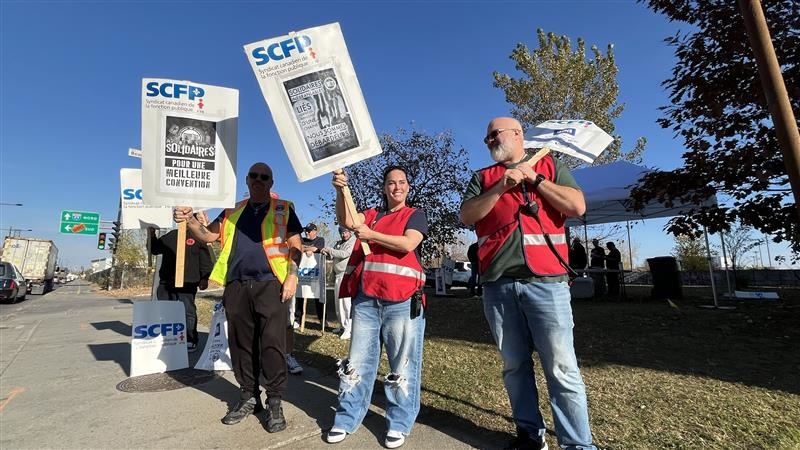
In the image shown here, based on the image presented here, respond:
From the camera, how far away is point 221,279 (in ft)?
10.9

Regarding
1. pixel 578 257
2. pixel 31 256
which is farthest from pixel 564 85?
pixel 31 256

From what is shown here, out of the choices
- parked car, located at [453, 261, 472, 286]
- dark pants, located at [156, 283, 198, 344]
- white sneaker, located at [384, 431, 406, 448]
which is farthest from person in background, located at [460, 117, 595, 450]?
parked car, located at [453, 261, 472, 286]

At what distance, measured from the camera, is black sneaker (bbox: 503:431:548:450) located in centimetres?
252

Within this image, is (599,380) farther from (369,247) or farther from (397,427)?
(369,247)

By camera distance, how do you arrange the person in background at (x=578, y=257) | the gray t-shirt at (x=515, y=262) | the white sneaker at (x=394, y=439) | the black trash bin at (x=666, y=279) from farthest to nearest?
the person in background at (x=578, y=257), the black trash bin at (x=666, y=279), the white sneaker at (x=394, y=439), the gray t-shirt at (x=515, y=262)

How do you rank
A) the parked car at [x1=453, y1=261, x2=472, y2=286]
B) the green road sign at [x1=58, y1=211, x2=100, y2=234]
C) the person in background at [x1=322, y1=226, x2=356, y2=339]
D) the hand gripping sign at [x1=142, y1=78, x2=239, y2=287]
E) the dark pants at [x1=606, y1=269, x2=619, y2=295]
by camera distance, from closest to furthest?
the hand gripping sign at [x1=142, y1=78, x2=239, y2=287]
the person in background at [x1=322, y1=226, x2=356, y2=339]
the dark pants at [x1=606, y1=269, x2=619, y2=295]
the parked car at [x1=453, y1=261, x2=472, y2=286]
the green road sign at [x1=58, y1=211, x2=100, y2=234]

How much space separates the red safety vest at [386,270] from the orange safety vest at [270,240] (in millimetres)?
611

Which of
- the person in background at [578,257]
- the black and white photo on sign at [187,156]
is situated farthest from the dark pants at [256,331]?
the person in background at [578,257]

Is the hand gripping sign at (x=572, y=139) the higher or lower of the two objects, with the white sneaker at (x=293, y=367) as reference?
higher

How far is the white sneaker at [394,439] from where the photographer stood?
272 cm

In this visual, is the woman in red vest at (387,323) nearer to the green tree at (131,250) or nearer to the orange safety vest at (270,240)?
the orange safety vest at (270,240)

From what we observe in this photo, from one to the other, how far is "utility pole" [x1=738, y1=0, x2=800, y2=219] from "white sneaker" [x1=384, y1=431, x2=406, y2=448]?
2794 millimetres

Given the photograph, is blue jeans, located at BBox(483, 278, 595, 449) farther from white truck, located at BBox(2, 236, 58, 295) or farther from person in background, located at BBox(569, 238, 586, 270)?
white truck, located at BBox(2, 236, 58, 295)

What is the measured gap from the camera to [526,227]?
2.48m
